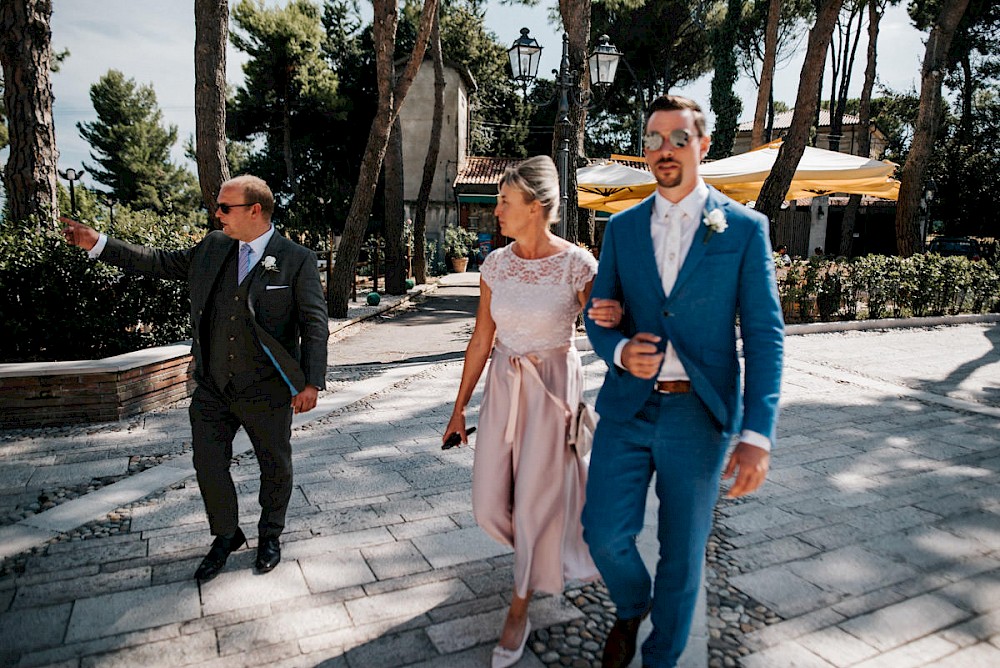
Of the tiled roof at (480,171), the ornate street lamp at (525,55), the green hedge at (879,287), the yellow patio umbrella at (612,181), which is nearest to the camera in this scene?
the ornate street lamp at (525,55)

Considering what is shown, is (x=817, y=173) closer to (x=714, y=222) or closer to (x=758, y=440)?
(x=714, y=222)

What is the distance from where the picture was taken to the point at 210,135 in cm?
854

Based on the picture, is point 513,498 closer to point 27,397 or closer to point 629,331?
point 629,331

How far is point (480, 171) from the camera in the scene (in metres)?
32.5

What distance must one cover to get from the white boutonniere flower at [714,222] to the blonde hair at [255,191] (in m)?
1.91

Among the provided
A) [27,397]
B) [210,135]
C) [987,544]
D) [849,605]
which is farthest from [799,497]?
[210,135]

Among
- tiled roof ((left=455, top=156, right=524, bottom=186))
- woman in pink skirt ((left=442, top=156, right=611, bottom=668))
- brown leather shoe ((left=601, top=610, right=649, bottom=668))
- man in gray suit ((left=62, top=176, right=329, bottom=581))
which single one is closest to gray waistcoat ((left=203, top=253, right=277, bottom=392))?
man in gray suit ((left=62, top=176, right=329, bottom=581))

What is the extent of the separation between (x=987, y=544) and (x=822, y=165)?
9491 mm

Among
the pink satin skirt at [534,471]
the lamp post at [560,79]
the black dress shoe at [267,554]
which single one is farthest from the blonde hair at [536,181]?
the lamp post at [560,79]

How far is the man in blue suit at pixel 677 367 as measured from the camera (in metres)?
2.10

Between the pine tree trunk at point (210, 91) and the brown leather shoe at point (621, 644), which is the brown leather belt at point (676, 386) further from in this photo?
the pine tree trunk at point (210, 91)

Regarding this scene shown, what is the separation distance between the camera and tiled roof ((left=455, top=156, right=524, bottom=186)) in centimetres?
3120

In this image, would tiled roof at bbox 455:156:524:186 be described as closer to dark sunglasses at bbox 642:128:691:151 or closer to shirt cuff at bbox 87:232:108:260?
shirt cuff at bbox 87:232:108:260

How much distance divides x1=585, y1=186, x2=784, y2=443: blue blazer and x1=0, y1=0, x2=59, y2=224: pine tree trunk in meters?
6.95
